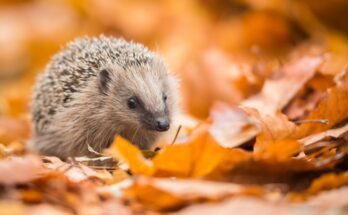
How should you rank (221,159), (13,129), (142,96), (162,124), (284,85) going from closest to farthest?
(221,159) → (162,124) → (142,96) → (284,85) → (13,129)

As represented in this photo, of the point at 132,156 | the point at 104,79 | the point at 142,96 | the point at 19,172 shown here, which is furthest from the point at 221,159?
the point at 104,79

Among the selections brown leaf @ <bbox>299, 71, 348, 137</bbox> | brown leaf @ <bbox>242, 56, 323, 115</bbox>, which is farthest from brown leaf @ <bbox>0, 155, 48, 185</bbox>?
brown leaf @ <bbox>242, 56, 323, 115</bbox>

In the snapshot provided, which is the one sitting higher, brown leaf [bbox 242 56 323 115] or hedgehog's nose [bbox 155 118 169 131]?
brown leaf [bbox 242 56 323 115]

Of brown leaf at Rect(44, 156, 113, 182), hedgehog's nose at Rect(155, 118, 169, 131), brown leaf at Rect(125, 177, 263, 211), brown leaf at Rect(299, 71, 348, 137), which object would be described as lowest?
brown leaf at Rect(125, 177, 263, 211)

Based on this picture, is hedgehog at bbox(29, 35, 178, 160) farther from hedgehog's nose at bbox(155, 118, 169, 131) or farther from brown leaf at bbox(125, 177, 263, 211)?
brown leaf at bbox(125, 177, 263, 211)

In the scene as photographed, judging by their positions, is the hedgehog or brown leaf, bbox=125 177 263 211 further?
the hedgehog

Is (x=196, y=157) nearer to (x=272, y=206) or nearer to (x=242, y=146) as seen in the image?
(x=272, y=206)

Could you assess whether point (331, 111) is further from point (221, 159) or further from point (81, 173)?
point (81, 173)

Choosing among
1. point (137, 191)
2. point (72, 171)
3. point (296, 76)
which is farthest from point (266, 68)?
point (137, 191)
